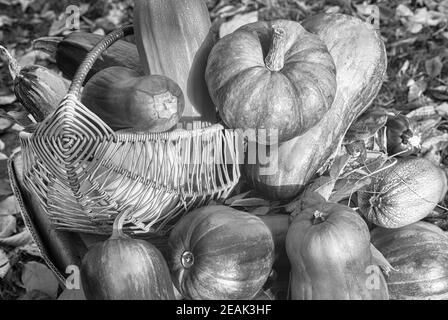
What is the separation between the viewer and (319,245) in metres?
1.49

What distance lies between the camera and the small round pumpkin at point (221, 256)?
1.55m

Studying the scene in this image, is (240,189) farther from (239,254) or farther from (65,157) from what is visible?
(65,157)

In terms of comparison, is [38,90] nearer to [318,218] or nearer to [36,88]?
[36,88]

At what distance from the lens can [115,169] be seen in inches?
63.0

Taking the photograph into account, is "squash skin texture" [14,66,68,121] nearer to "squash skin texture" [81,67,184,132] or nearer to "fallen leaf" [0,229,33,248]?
"squash skin texture" [81,67,184,132]

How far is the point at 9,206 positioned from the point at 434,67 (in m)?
2.44

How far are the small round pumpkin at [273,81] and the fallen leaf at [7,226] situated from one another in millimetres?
1312

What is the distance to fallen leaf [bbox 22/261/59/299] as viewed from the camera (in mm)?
2125

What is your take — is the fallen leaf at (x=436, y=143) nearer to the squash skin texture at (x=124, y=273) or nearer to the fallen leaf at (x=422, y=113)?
the fallen leaf at (x=422, y=113)

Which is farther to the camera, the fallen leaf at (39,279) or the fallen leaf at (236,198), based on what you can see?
the fallen leaf at (39,279)

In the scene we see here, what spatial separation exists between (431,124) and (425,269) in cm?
121

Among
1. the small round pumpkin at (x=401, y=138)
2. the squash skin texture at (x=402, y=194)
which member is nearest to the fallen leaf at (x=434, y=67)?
the small round pumpkin at (x=401, y=138)

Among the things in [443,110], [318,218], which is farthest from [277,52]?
[443,110]
